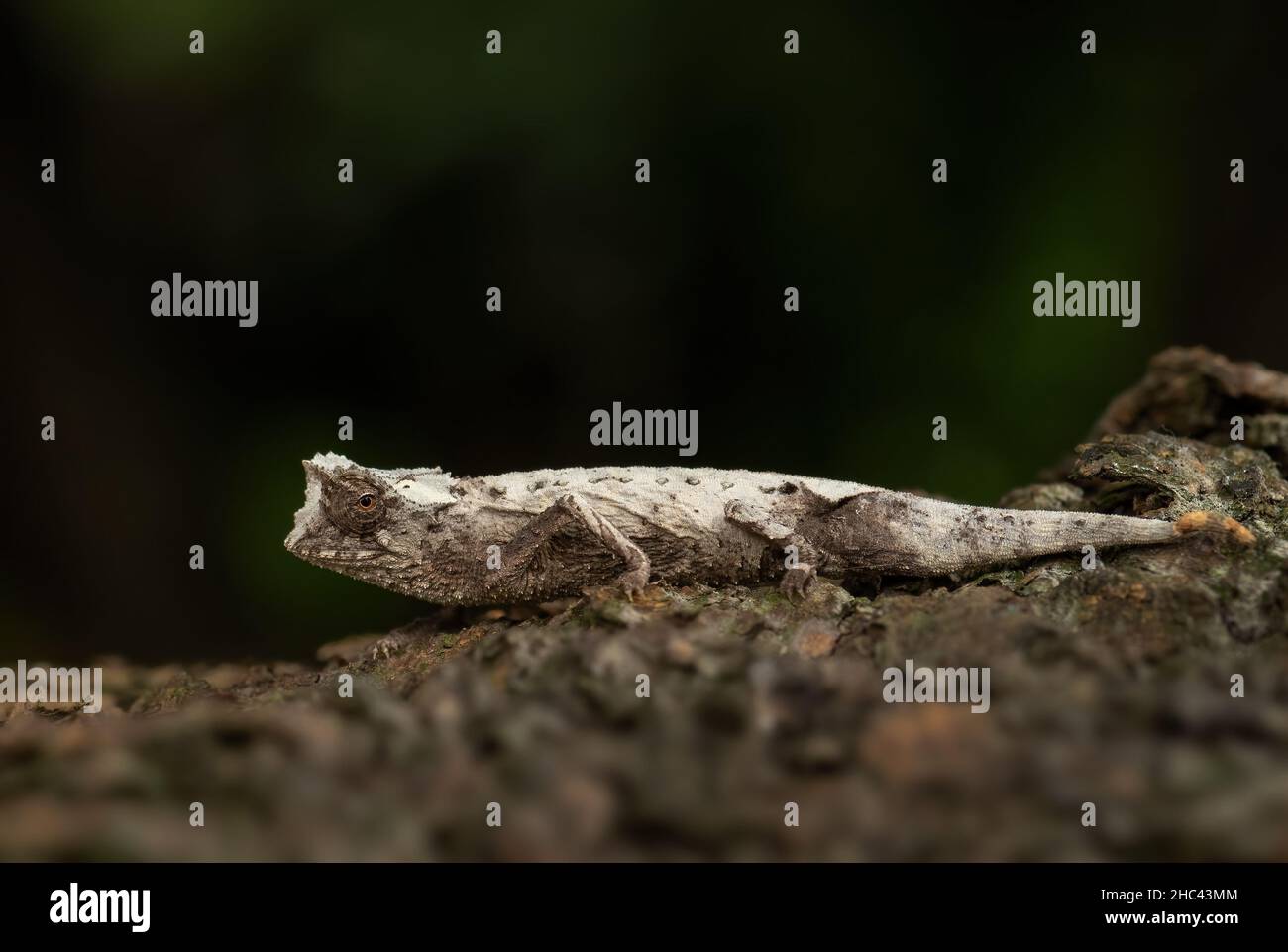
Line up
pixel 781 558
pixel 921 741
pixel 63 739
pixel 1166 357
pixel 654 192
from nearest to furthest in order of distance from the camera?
pixel 921 741
pixel 63 739
pixel 781 558
pixel 1166 357
pixel 654 192

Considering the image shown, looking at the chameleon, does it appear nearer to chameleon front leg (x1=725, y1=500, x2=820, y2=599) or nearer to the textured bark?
chameleon front leg (x1=725, y1=500, x2=820, y2=599)

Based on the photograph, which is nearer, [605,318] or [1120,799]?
[1120,799]

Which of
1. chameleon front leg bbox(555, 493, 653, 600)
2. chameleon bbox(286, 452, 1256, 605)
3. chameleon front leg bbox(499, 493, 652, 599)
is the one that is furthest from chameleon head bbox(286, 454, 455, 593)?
chameleon front leg bbox(555, 493, 653, 600)

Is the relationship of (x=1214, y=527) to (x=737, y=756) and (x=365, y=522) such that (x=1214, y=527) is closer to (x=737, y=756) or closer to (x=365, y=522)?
(x=737, y=756)

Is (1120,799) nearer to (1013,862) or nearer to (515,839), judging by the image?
(1013,862)

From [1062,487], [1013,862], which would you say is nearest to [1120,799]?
[1013,862]

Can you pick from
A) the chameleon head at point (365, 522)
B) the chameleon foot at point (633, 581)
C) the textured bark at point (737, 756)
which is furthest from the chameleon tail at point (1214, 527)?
the chameleon head at point (365, 522)

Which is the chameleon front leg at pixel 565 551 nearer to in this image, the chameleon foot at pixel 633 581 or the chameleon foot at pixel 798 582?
the chameleon foot at pixel 633 581

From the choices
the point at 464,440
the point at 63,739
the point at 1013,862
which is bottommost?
the point at 1013,862

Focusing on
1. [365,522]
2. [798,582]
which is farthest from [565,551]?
[798,582]
